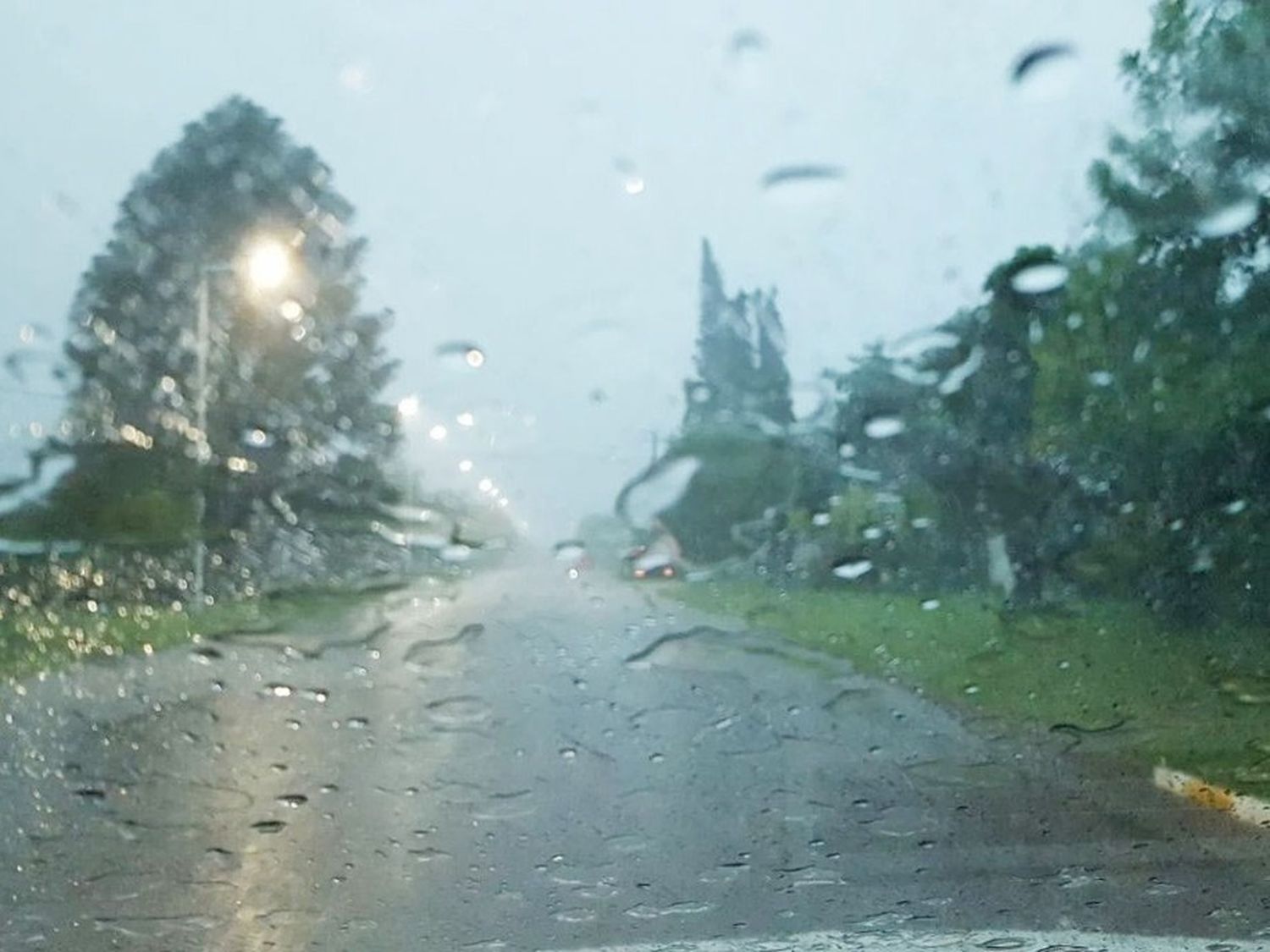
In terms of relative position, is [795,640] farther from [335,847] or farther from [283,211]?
[335,847]

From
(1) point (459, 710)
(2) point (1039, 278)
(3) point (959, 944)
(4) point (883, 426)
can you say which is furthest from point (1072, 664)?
(3) point (959, 944)

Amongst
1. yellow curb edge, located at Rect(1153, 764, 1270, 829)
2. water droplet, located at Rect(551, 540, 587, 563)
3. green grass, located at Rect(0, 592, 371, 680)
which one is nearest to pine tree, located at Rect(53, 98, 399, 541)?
green grass, located at Rect(0, 592, 371, 680)

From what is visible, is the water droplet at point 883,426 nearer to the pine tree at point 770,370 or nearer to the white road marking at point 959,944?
the pine tree at point 770,370

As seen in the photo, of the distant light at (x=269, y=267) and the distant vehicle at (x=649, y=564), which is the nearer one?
the distant vehicle at (x=649, y=564)

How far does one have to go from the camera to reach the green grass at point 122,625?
43.4ft

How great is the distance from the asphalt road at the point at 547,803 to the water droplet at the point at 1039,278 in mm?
2749

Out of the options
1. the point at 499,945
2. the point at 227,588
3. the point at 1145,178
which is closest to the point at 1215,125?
the point at 1145,178

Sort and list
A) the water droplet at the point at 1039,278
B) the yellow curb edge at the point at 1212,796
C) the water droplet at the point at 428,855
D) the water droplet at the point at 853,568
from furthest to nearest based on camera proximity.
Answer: the water droplet at the point at 853,568, the water droplet at the point at 1039,278, the yellow curb edge at the point at 1212,796, the water droplet at the point at 428,855

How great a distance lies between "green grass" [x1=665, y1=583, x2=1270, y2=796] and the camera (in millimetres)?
10859

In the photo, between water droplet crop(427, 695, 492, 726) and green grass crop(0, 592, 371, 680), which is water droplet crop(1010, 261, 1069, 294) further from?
green grass crop(0, 592, 371, 680)

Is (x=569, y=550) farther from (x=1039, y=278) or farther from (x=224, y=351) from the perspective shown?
(x=1039, y=278)

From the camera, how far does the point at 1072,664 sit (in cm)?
1280

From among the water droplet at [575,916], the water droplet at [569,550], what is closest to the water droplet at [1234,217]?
the water droplet at [569,550]

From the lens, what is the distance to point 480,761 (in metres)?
10.8
